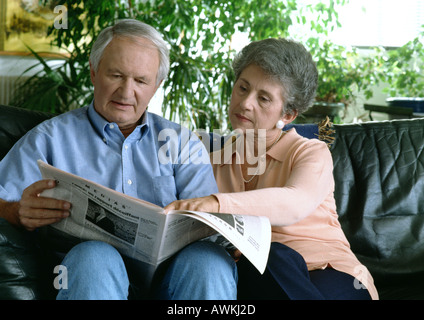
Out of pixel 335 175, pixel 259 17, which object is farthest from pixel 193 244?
pixel 259 17

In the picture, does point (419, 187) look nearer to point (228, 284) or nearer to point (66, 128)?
point (228, 284)

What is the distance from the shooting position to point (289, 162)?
60.6 inches

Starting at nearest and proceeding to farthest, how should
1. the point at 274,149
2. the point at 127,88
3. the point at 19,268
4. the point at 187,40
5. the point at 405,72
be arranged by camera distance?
1. the point at 19,268
2. the point at 127,88
3. the point at 274,149
4. the point at 187,40
5. the point at 405,72

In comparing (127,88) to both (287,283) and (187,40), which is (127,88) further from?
(187,40)

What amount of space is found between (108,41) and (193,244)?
0.70 m

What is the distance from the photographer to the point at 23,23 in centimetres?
421

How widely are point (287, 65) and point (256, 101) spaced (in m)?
0.15

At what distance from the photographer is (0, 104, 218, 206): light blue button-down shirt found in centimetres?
147

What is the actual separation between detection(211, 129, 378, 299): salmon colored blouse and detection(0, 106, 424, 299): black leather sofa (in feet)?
1.02

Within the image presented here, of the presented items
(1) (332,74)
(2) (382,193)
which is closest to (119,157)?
(2) (382,193)

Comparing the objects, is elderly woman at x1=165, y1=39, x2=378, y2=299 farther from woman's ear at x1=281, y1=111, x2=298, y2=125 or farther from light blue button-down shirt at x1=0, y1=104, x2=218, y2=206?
light blue button-down shirt at x1=0, y1=104, x2=218, y2=206

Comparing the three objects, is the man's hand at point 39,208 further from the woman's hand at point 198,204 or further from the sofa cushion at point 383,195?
the sofa cushion at point 383,195

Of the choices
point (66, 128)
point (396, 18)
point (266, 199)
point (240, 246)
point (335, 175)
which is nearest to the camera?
point (240, 246)

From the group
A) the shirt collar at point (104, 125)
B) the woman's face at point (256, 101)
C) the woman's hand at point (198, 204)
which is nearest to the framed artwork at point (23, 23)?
the shirt collar at point (104, 125)
